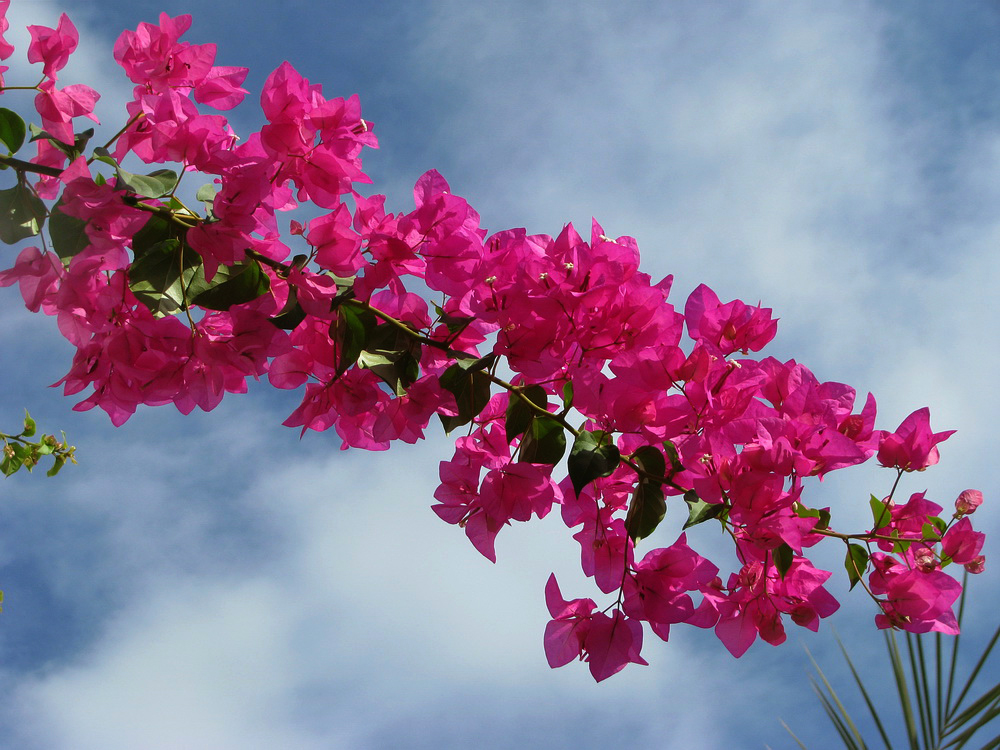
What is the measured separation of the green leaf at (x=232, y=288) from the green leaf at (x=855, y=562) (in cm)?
77

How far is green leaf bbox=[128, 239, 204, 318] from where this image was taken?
0.87 metres

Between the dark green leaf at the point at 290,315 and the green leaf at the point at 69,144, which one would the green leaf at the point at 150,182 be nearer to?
the green leaf at the point at 69,144

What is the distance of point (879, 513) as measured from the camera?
0.97m

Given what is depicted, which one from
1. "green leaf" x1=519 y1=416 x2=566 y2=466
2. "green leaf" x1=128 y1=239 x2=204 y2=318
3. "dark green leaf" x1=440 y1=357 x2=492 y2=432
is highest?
"green leaf" x1=128 y1=239 x2=204 y2=318

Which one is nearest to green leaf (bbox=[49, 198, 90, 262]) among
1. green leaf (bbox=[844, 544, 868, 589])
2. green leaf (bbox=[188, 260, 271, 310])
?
green leaf (bbox=[188, 260, 271, 310])

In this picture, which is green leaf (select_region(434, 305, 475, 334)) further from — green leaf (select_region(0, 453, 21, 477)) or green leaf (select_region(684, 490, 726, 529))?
green leaf (select_region(0, 453, 21, 477))

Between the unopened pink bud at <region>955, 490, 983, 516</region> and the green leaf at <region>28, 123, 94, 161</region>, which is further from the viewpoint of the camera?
the unopened pink bud at <region>955, 490, 983, 516</region>

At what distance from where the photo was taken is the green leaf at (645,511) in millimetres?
928

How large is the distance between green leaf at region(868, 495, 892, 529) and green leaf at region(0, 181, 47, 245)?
1057mm

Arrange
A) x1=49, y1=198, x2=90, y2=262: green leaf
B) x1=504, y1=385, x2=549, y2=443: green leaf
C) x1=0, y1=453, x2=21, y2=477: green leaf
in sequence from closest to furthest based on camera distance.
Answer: x1=49, y1=198, x2=90, y2=262: green leaf < x1=504, y1=385, x2=549, y2=443: green leaf < x1=0, y1=453, x2=21, y2=477: green leaf

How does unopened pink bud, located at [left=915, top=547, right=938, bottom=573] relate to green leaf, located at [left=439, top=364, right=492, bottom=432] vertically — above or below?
below

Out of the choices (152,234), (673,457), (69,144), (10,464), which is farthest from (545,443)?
(10,464)

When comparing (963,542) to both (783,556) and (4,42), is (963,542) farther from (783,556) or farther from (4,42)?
(4,42)

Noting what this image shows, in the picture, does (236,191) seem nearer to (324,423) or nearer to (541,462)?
(324,423)
